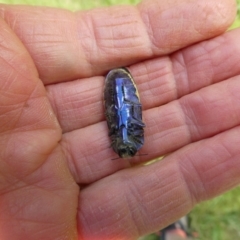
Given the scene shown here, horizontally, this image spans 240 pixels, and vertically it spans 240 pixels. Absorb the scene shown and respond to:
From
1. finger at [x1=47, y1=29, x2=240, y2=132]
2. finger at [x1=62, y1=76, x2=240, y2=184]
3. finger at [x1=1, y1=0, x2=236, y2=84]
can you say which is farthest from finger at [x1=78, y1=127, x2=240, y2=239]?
finger at [x1=1, y1=0, x2=236, y2=84]

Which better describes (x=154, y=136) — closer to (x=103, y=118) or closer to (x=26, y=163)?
(x=103, y=118)

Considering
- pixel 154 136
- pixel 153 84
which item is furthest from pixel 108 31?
pixel 154 136

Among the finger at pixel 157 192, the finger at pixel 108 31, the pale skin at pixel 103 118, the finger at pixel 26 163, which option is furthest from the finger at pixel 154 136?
the finger at pixel 108 31

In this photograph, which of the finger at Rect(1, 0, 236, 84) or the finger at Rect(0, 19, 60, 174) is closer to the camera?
the finger at Rect(0, 19, 60, 174)

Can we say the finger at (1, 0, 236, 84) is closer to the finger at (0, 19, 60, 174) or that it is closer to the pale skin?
the pale skin

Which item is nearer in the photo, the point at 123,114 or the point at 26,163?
the point at 26,163

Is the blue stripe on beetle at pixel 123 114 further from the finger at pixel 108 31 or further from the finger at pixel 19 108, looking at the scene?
the finger at pixel 19 108

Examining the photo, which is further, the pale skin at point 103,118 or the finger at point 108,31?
the finger at point 108,31
